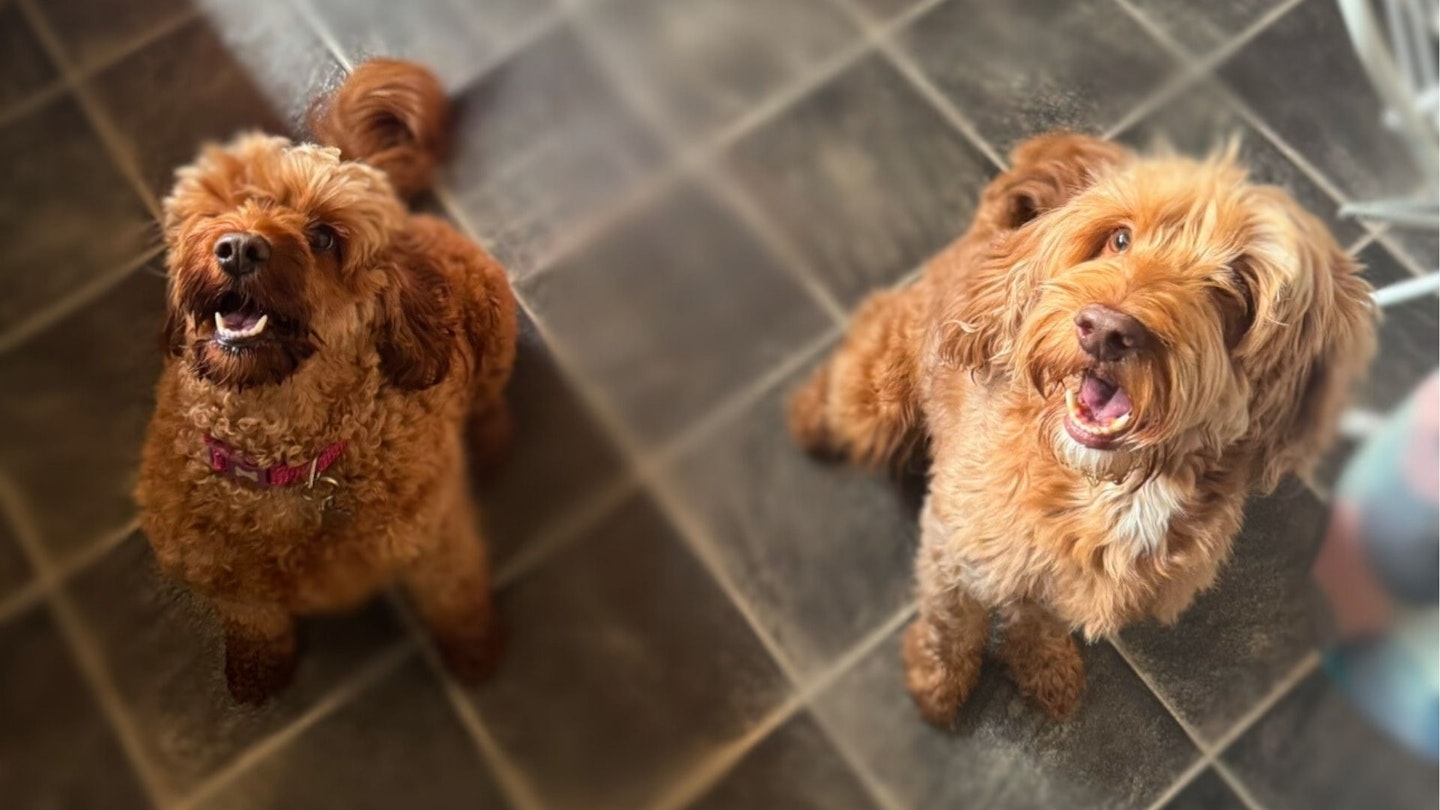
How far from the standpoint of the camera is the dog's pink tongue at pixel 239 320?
3.04 ft

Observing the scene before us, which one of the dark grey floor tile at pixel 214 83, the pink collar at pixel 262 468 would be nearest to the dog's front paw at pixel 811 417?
the pink collar at pixel 262 468

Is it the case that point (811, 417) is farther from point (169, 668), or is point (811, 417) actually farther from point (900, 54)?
point (169, 668)

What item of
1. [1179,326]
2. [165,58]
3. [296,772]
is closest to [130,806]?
[296,772]

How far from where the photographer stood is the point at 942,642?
130 centimetres

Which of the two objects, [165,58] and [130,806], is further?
[130,806]

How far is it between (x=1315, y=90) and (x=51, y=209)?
1283mm

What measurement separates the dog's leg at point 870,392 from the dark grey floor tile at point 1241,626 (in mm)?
343

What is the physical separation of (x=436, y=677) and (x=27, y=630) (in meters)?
0.52

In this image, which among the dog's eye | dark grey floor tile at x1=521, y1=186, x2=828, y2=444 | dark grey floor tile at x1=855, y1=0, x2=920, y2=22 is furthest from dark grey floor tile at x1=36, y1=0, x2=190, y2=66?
dark grey floor tile at x1=855, y1=0, x2=920, y2=22

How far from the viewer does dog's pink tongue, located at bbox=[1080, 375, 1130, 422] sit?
35.7 inches

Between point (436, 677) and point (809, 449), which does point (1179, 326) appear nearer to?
point (809, 449)

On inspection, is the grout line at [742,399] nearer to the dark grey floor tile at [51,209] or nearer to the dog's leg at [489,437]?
the dog's leg at [489,437]

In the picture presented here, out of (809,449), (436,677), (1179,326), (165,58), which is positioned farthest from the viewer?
(809,449)

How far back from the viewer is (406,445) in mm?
1160
